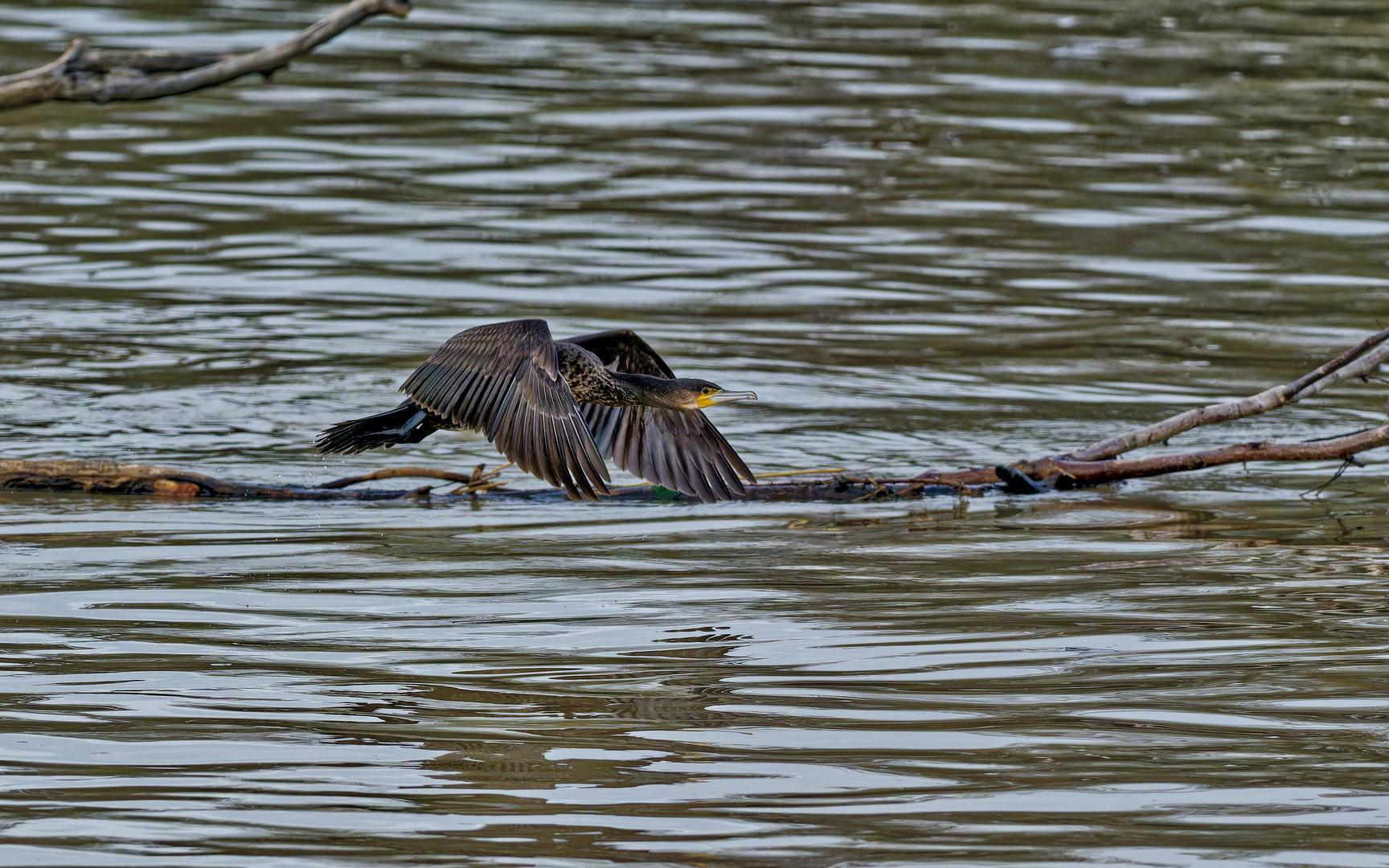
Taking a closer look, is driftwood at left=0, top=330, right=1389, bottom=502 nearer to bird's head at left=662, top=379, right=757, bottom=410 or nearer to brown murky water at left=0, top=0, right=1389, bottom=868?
brown murky water at left=0, top=0, right=1389, bottom=868

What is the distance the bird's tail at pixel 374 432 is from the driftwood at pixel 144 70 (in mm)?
3020

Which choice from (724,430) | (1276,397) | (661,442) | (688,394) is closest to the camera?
(688,394)

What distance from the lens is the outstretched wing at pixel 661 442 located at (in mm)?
6926

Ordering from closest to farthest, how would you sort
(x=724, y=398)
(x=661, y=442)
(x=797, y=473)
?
(x=724, y=398) < (x=661, y=442) < (x=797, y=473)

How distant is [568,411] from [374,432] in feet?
3.34

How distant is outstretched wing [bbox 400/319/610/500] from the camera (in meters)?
6.14

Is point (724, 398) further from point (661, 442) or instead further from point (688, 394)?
point (661, 442)

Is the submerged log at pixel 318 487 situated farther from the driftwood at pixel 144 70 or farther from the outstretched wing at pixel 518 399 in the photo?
the driftwood at pixel 144 70

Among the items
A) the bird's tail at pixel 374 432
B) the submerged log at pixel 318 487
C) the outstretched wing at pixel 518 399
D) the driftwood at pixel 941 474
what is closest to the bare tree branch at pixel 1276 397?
the driftwood at pixel 941 474

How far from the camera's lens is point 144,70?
31.7 feet

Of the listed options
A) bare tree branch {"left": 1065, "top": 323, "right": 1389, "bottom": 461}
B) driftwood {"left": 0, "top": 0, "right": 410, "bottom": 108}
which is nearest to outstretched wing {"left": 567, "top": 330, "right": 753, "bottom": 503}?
bare tree branch {"left": 1065, "top": 323, "right": 1389, "bottom": 461}

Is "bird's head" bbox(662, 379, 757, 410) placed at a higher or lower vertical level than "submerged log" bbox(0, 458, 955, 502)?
higher

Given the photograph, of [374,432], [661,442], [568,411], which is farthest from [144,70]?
[568,411]

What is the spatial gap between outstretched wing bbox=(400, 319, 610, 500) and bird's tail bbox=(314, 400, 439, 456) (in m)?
0.26
